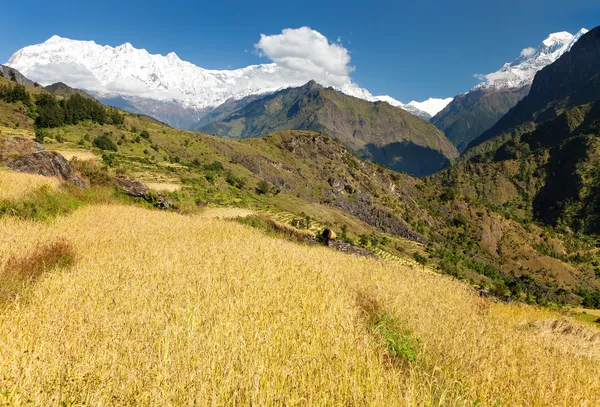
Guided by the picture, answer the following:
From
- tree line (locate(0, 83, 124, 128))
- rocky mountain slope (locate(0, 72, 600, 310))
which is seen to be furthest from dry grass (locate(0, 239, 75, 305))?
tree line (locate(0, 83, 124, 128))

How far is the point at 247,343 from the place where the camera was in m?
4.55

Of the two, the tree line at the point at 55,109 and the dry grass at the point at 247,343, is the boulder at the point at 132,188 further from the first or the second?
the tree line at the point at 55,109

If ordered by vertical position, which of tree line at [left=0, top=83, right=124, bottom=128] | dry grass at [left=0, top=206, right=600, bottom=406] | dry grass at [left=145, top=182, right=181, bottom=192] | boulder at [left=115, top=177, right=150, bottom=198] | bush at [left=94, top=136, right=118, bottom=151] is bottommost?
dry grass at [left=145, top=182, right=181, bottom=192]

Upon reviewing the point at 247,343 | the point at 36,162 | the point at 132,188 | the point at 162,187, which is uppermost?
the point at 247,343

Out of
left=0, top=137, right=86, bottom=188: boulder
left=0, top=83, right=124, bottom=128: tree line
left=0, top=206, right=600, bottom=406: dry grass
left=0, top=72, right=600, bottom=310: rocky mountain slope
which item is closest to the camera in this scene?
left=0, top=206, right=600, bottom=406: dry grass

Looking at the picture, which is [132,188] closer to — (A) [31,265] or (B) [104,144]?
(A) [31,265]

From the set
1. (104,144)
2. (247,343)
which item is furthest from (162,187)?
(104,144)

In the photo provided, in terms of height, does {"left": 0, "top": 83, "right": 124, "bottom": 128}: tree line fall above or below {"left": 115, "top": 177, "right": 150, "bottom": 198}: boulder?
above

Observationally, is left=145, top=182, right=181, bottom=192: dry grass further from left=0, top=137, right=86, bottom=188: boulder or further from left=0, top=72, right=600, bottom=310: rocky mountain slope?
left=0, top=72, right=600, bottom=310: rocky mountain slope

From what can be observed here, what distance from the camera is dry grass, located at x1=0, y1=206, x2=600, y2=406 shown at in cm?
351

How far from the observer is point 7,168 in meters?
19.8

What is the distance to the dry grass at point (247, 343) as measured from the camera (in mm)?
3506

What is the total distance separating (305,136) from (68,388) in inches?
7353

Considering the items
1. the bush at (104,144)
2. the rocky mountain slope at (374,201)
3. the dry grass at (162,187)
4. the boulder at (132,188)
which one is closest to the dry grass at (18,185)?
the boulder at (132,188)
